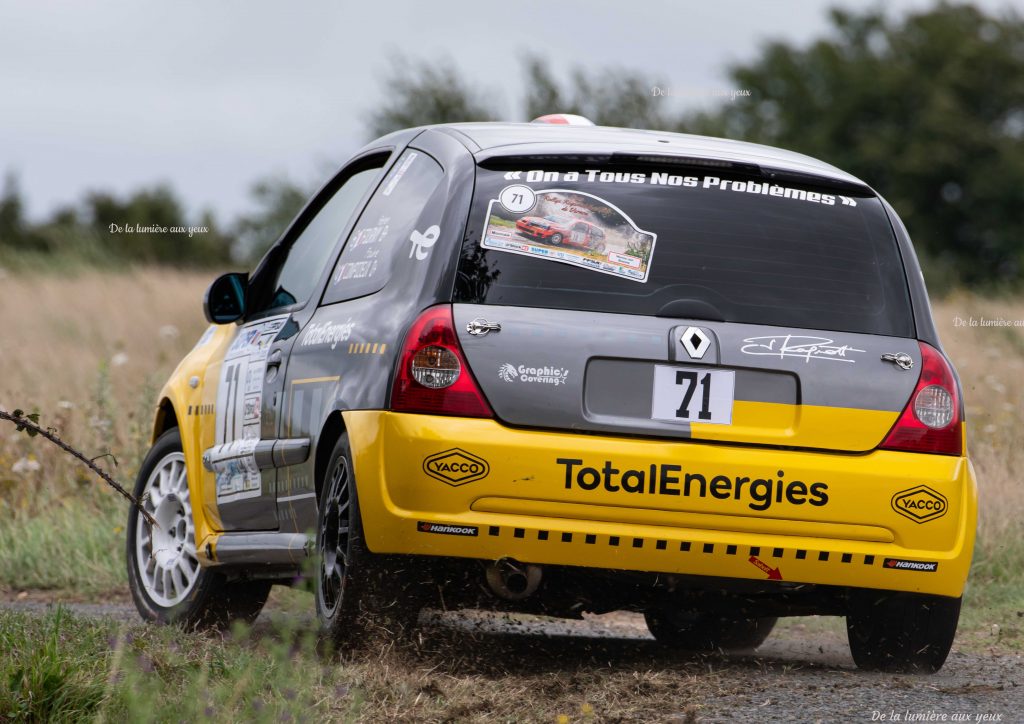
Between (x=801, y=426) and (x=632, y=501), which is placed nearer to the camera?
(x=632, y=501)

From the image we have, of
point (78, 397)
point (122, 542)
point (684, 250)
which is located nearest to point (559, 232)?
point (684, 250)

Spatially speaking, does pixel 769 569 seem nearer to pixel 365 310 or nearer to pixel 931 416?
pixel 931 416

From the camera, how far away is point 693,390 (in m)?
5.01

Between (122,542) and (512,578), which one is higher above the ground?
(512,578)

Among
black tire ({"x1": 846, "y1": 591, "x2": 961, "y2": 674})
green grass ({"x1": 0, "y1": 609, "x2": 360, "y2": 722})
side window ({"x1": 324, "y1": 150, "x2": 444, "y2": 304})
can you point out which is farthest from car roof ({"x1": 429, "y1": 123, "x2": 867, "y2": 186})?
green grass ({"x1": 0, "y1": 609, "x2": 360, "y2": 722})

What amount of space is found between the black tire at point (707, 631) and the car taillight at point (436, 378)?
7.84 ft

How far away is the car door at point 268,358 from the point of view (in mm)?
6023

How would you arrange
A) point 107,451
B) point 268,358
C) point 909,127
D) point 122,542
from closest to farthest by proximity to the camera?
point 268,358 → point 122,542 → point 107,451 → point 909,127

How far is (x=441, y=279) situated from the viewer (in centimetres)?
504

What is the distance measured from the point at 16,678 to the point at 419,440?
1276mm

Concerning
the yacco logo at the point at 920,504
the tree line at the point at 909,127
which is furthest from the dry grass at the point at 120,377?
the tree line at the point at 909,127

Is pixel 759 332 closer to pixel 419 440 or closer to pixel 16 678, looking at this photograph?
pixel 419 440
